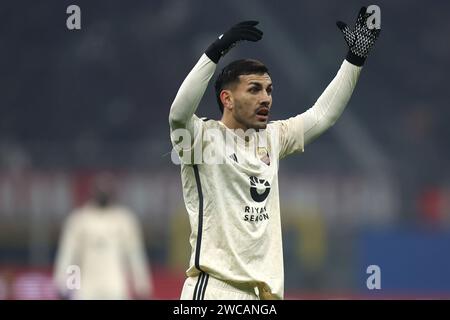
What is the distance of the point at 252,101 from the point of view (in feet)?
21.6

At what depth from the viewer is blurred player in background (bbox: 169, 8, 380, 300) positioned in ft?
20.9

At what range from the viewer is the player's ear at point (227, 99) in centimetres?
665

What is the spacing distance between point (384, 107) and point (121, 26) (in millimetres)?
5934

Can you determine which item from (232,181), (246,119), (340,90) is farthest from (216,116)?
(232,181)

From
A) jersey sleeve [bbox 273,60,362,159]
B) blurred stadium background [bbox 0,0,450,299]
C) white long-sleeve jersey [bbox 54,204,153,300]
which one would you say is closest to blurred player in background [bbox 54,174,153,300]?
white long-sleeve jersey [bbox 54,204,153,300]

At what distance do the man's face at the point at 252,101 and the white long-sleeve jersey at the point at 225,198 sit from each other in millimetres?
106

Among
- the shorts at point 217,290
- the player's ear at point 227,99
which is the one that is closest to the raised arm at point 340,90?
the player's ear at point 227,99

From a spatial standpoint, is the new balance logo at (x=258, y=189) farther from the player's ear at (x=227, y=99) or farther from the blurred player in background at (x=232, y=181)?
the player's ear at (x=227, y=99)

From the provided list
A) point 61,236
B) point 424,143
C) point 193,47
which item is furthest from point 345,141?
point 61,236

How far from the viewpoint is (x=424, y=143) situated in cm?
2334

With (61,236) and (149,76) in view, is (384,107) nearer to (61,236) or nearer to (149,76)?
(149,76)

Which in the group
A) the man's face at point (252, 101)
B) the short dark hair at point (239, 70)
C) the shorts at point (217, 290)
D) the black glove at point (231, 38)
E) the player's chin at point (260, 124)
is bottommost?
the shorts at point (217, 290)

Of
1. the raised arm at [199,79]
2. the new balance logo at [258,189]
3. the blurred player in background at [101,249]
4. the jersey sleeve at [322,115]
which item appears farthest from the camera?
the blurred player in background at [101,249]

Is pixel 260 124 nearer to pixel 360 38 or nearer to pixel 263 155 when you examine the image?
pixel 263 155
